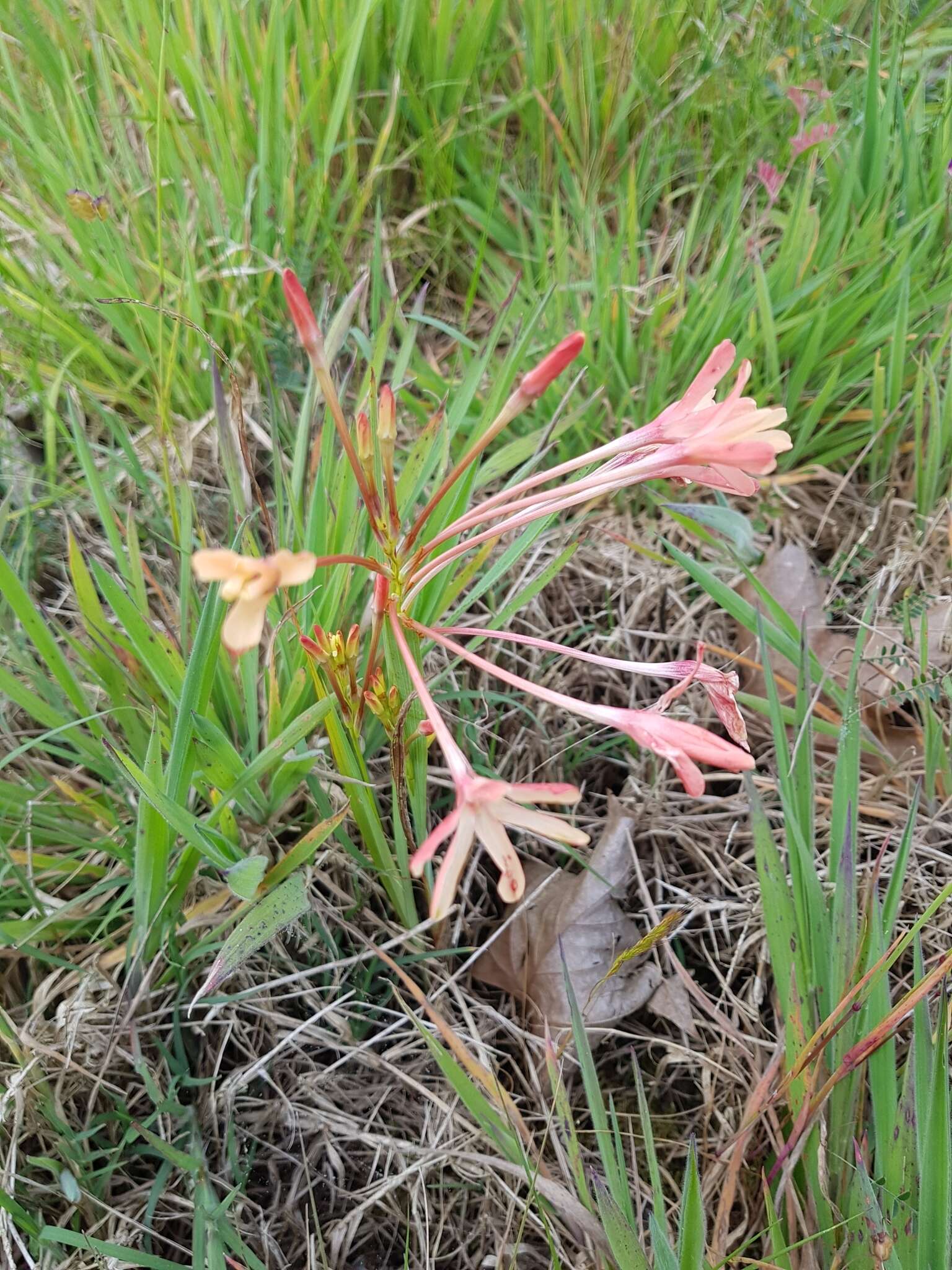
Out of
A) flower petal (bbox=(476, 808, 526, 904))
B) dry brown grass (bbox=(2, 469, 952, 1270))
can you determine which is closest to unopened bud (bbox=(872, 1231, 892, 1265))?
dry brown grass (bbox=(2, 469, 952, 1270))

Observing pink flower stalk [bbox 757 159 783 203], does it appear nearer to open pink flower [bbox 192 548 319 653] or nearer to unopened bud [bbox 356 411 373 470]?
unopened bud [bbox 356 411 373 470]

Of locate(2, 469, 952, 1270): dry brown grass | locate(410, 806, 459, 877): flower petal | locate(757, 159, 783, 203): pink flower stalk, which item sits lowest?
locate(2, 469, 952, 1270): dry brown grass

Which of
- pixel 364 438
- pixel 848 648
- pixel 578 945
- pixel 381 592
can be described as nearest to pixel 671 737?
pixel 381 592

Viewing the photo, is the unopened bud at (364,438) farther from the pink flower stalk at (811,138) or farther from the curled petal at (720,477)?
the pink flower stalk at (811,138)

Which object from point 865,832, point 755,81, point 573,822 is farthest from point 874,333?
point 573,822

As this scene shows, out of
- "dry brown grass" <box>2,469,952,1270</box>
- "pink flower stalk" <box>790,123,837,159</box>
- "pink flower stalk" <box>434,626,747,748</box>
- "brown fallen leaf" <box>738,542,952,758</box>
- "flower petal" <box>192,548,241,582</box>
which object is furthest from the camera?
"pink flower stalk" <box>790,123,837,159</box>

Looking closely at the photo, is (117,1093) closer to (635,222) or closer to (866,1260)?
(866,1260)

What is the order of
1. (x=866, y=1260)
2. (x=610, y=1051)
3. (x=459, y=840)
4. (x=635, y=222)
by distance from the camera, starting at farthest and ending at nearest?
(x=635, y=222), (x=610, y=1051), (x=866, y=1260), (x=459, y=840)
